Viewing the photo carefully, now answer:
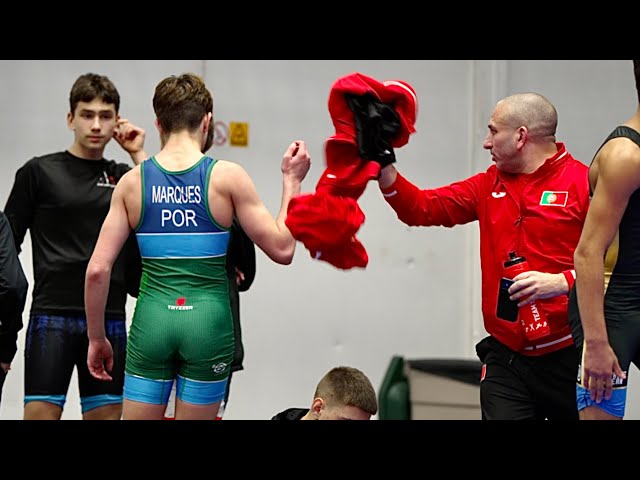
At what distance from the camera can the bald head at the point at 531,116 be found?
10.5 feet

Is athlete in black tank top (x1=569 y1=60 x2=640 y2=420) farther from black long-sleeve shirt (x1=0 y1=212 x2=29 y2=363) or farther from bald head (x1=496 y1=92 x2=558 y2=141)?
black long-sleeve shirt (x1=0 y1=212 x2=29 y2=363)

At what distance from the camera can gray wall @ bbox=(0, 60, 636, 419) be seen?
218 inches

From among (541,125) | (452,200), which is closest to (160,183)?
(452,200)

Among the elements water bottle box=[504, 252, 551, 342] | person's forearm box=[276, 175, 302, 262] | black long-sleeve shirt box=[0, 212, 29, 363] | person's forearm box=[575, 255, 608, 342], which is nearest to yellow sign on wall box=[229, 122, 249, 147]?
black long-sleeve shirt box=[0, 212, 29, 363]

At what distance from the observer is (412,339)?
5.85m

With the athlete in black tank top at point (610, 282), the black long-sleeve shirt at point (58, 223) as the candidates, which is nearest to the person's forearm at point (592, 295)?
the athlete in black tank top at point (610, 282)

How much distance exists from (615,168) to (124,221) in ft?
5.14

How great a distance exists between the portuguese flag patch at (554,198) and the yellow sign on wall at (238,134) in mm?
2805

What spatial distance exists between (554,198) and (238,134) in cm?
286

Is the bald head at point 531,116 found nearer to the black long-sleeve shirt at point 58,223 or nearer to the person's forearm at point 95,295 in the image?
the person's forearm at point 95,295

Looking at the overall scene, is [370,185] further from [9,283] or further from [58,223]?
[9,283]

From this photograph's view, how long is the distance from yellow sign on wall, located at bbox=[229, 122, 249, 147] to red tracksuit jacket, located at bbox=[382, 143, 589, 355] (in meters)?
2.46

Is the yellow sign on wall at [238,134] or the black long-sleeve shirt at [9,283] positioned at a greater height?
the yellow sign on wall at [238,134]
